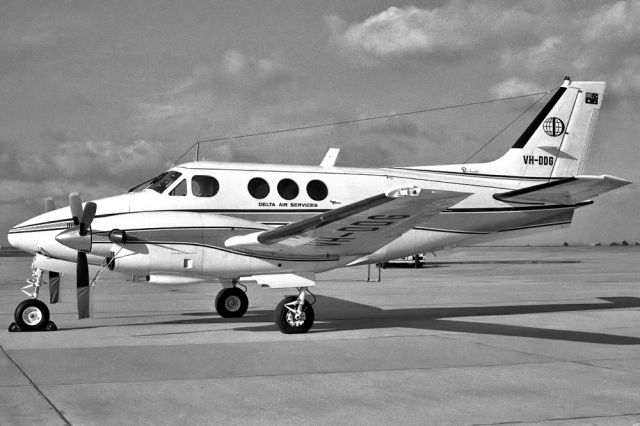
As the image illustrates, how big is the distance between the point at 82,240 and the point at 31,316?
1.92 meters

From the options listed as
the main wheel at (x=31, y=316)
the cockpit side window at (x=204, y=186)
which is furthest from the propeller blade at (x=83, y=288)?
the cockpit side window at (x=204, y=186)

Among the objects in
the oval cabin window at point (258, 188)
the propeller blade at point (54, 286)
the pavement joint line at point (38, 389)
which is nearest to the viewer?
the pavement joint line at point (38, 389)

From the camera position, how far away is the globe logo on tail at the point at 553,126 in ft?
57.9

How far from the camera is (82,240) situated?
12.9 meters

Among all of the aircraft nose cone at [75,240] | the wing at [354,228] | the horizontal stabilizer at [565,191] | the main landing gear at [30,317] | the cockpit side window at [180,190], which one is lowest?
the main landing gear at [30,317]

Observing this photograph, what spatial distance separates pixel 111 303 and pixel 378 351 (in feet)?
37.2

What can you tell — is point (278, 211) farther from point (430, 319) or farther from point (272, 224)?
point (430, 319)

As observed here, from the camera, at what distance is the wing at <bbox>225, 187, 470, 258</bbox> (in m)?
11.2

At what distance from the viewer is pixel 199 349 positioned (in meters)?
11.4

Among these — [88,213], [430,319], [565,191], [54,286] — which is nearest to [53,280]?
[54,286]

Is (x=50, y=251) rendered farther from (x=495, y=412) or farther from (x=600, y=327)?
(x=600, y=327)

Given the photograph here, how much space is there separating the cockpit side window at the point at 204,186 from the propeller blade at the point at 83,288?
8.38 feet

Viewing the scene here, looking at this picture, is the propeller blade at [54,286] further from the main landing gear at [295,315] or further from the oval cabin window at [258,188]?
the main landing gear at [295,315]

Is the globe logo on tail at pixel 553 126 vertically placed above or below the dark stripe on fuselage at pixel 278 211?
above
